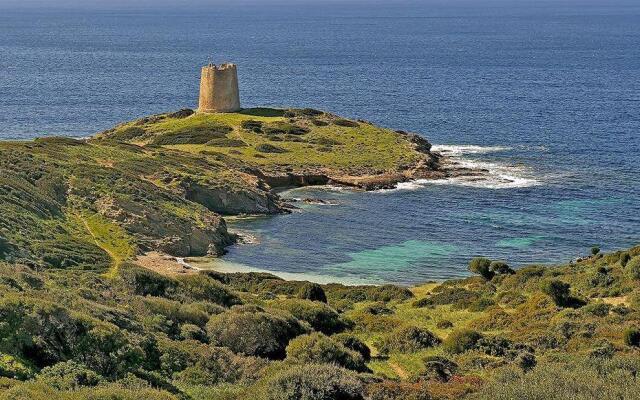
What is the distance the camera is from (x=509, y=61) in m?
169

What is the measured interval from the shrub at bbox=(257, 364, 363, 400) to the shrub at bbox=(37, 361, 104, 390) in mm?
2965

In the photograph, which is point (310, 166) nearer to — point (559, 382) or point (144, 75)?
point (559, 382)

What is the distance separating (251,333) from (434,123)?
258 ft

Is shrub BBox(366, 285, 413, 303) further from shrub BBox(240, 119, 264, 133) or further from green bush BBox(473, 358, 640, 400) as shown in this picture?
shrub BBox(240, 119, 264, 133)

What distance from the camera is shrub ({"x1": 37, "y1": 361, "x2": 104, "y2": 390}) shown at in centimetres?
1588

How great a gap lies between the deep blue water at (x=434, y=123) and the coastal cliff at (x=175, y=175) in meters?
3.06

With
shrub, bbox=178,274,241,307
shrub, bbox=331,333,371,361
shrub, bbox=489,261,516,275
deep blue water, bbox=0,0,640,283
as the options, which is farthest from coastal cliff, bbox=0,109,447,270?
shrub, bbox=489,261,516,275

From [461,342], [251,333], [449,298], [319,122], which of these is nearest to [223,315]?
[251,333]

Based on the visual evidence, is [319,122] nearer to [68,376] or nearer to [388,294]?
[388,294]

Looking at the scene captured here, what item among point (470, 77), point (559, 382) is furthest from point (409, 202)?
point (470, 77)

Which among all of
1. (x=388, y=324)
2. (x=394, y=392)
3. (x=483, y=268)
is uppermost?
(x=394, y=392)

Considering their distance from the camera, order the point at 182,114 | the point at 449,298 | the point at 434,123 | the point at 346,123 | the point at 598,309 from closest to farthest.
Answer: the point at 598,309, the point at 449,298, the point at 346,123, the point at 182,114, the point at 434,123

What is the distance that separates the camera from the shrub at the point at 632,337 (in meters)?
24.7

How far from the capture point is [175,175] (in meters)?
61.2
